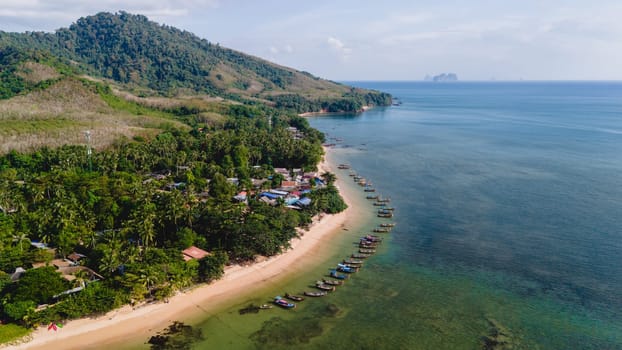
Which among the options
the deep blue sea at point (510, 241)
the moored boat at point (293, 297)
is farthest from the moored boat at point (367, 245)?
the moored boat at point (293, 297)

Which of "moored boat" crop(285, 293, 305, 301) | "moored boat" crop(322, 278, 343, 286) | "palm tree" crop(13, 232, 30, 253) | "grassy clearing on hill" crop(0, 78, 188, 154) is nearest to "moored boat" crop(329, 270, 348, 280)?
"moored boat" crop(322, 278, 343, 286)

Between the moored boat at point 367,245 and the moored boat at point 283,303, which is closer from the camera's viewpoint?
the moored boat at point 283,303

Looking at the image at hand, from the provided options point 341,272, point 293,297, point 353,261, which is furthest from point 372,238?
point 293,297

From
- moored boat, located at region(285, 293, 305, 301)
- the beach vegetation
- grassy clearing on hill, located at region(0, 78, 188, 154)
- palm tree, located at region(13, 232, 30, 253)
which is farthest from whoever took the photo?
grassy clearing on hill, located at region(0, 78, 188, 154)

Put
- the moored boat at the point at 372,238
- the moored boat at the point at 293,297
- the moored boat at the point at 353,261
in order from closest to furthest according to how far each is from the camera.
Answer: the moored boat at the point at 293,297 → the moored boat at the point at 353,261 → the moored boat at the point at 372,238

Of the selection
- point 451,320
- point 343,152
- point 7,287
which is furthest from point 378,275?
point 343,152

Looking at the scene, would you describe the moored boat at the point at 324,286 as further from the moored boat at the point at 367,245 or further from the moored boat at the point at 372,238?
the moored boat at the point at 372,238

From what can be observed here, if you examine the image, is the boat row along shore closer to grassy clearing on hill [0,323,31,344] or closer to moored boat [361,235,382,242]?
moored boat [361,235,382,242]

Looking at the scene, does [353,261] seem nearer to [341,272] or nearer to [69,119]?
[341,272]
